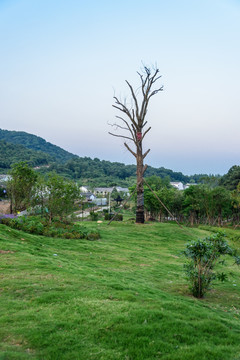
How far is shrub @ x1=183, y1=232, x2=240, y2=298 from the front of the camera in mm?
6660

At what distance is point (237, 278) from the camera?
9789 millimetres

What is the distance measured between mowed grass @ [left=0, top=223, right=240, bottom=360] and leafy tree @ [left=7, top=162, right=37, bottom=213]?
13457mm

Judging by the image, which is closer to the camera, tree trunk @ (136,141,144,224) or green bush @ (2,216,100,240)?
green bush @ (2,216,100,240)

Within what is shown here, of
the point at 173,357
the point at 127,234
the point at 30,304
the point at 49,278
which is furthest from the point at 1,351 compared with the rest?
the point at 127,234

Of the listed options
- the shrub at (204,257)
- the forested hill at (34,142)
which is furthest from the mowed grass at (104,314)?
the forested hill at (34,142)

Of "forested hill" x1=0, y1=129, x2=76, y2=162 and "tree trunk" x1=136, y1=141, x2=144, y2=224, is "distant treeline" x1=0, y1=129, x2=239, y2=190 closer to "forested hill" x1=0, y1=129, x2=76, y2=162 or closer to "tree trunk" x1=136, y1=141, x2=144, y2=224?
"forested hill" x1=0, y1=129, x2=76, y2=162

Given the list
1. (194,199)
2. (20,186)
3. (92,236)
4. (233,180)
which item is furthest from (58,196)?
(233,180)

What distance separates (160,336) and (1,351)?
211 cm

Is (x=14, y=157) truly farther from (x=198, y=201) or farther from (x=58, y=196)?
(x=58, y=196)

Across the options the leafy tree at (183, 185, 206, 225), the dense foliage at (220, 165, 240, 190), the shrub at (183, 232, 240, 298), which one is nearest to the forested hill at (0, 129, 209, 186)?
the dense foliage at (220, 165, 240, 190)

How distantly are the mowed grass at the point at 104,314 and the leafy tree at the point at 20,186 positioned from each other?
1346cm

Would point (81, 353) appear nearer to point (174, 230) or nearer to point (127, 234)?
point (127, 234)

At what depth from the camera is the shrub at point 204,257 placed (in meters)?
6.66

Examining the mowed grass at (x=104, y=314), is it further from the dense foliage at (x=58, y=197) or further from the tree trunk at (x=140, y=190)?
the tree trunk at (x=140, y=190)
